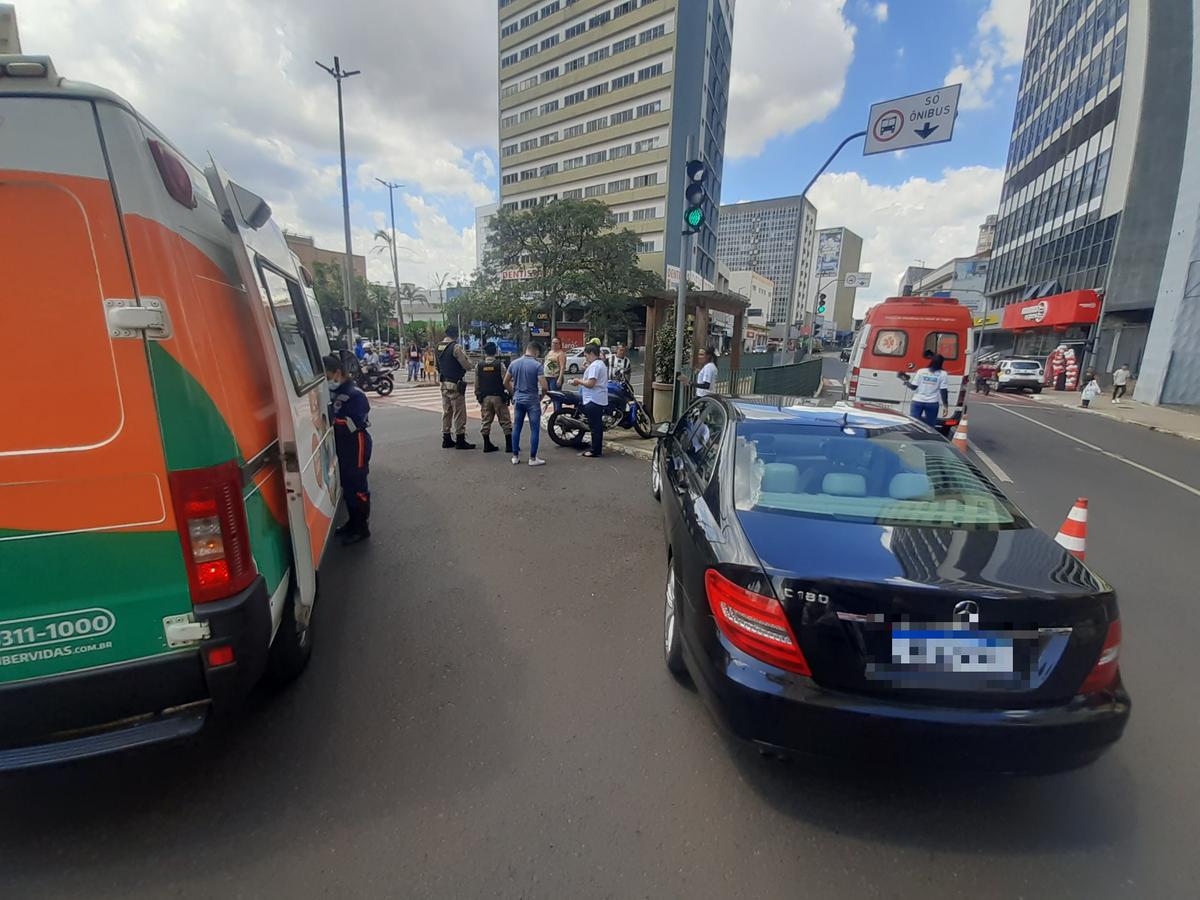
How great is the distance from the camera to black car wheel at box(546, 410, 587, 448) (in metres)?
8.41

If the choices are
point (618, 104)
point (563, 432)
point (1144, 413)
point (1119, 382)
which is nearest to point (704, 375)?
point (563, 432)

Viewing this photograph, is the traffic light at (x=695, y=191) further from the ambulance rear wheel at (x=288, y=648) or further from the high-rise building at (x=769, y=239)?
the high-rise building at (x=769, y=239)

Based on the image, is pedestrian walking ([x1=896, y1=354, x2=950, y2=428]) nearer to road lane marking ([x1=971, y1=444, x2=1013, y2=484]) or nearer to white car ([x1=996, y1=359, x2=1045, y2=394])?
road lane marking ([x1=971, y1=444, x2=1013, y2=484])

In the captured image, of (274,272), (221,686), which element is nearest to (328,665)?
(221,686)

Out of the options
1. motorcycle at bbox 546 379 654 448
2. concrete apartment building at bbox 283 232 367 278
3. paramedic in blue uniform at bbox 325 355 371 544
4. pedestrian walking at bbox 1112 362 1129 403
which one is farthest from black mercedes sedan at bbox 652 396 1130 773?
concrete apartment building at bbox 283 232 367 278

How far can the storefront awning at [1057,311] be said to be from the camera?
26.2 metres

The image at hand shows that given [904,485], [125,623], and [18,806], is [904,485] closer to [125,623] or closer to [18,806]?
[125,623]

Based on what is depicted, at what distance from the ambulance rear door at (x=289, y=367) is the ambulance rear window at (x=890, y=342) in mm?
9309

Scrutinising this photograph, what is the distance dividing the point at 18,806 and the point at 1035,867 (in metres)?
3.78

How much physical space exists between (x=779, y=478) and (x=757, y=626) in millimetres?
932

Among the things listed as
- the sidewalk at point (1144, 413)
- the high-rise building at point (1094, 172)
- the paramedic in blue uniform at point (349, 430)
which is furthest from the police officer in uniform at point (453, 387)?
the high-rise building at point (1094, 172)

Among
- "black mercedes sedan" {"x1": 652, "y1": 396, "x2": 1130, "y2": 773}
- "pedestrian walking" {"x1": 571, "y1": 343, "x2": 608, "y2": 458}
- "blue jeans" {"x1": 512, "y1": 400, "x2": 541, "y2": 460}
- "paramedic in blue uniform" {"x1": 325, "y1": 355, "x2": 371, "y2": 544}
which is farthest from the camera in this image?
"pedestrian walking" {"x1": 571, "y1": 343, "x2": 608, "y2": 458}

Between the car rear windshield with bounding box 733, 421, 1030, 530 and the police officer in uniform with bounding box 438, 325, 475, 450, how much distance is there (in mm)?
5429

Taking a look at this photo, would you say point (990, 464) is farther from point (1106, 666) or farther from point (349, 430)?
point (349, 430)
